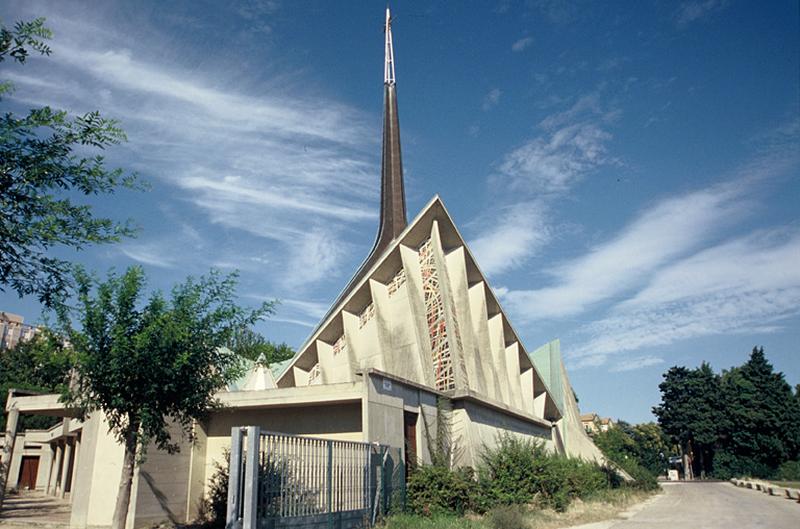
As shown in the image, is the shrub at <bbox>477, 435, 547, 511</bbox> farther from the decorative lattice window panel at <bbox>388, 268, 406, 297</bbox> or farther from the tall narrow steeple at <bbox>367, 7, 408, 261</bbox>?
the tall narrow steeple at <bbox>367, 7, 408, 261</bbox>

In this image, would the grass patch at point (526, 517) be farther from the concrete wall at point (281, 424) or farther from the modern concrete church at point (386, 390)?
the concrete wall at point (281, 424)

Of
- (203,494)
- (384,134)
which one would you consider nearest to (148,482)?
(203,494)

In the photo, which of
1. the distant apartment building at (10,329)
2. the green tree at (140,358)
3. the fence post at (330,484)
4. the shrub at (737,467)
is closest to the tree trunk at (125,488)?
the green tree at (140,358)

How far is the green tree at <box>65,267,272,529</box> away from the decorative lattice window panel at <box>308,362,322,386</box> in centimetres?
1725

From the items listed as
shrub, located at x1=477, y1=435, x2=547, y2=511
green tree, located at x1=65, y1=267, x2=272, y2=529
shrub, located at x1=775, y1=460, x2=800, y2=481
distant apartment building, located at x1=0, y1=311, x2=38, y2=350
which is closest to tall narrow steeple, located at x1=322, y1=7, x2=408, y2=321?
shrub, located at x1=477, y1=435, x2=547, y2=511

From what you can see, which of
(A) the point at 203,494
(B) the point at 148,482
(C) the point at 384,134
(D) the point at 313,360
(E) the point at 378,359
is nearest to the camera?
(B) the point at 148,482

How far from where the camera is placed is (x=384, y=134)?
48.9m

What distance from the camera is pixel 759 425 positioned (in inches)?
2413

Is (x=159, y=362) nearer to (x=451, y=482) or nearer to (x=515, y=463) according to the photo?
(x=451, y=482)

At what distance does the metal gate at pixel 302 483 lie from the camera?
29.1 feet

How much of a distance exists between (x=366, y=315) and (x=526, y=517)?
14074mm

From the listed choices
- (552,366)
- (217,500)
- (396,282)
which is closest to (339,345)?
(396,282)

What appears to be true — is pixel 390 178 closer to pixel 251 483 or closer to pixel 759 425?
pixel 251 483

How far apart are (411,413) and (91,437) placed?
9.15m
